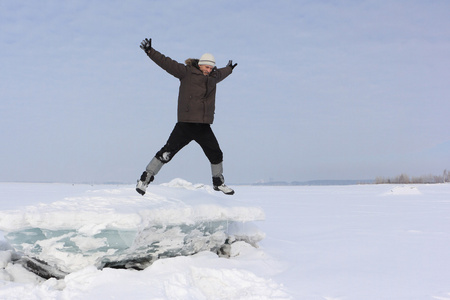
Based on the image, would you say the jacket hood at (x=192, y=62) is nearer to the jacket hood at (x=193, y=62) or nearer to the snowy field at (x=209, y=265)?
the jacket hood at (x=193, y=62)

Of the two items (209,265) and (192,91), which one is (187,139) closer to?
(192,91)

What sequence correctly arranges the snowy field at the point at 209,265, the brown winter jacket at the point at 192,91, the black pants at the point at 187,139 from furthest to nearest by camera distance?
the black pants at the point at 187,139 < the brown winter jacket at the point at 192,91 < the snowy field at the point at 209,265

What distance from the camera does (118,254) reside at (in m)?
5.04

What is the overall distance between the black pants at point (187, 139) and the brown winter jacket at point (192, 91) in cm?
13

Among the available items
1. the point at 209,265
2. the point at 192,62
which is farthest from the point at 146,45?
the point at 209,265

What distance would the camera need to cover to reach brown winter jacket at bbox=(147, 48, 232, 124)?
5227 mm

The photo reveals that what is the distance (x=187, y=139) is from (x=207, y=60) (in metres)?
1.09

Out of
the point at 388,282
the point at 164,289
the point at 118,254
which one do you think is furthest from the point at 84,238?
the point at 388,282

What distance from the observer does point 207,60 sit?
17.4 ft

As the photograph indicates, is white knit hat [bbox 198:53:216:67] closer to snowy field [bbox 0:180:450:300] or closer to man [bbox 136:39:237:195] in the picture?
man [bbox 136:39:237:195]

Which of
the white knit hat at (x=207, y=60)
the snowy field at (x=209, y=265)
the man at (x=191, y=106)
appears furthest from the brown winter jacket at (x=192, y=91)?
the snowy field at (x=209, y=265)

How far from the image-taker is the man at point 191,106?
5.23 meters

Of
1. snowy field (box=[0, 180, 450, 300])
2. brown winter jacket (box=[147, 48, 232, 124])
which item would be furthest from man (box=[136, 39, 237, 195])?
snowy field (box=[0, 180, 450, 300])

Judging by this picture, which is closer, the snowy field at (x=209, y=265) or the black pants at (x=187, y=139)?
the snowy field at (x=209, y=265)
